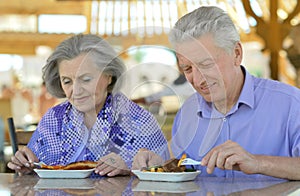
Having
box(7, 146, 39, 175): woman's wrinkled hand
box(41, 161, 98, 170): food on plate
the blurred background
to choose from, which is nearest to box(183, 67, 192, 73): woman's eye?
box(41, 161, 98, 170): food on plate

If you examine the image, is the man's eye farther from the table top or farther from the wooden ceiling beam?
the wooden ceiling beam

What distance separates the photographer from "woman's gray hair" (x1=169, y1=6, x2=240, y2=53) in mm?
1888

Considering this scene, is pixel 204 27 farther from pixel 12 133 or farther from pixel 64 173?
pixel 12 133

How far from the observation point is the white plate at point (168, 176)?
1754 millimetres

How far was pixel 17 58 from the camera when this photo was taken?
13023 mm

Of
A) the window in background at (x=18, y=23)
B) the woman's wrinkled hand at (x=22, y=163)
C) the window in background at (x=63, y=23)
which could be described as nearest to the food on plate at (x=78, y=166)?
the woman's wrinkled hand at (x=22, y=163)

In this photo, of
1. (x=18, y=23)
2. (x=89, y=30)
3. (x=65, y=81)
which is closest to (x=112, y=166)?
(x=65, y=81)

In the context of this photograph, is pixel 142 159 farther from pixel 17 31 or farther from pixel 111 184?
pixel 17 31

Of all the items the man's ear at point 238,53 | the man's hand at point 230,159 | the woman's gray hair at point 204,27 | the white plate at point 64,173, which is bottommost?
the white plate at point 64,173

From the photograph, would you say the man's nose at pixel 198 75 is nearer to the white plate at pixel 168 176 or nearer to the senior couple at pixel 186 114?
the senior couple at pixel 186 114

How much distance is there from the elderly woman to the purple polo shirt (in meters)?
0.10

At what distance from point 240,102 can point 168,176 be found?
0.35 m

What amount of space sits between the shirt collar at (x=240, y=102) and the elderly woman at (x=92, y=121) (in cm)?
15

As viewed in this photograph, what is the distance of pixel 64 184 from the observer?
179cm
